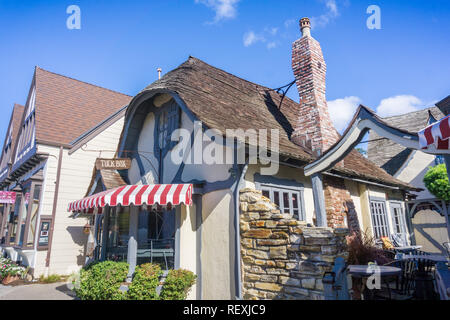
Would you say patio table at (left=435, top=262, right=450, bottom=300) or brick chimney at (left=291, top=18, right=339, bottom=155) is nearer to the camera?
patio table at (left=435, top=262, right=450, bottom=300)

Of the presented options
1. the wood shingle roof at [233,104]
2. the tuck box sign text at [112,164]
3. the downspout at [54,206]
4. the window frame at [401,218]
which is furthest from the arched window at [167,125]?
the window frame at [401,218]

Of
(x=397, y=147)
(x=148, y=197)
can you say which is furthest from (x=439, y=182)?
(x=148, y=197)

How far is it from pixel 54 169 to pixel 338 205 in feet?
33.9

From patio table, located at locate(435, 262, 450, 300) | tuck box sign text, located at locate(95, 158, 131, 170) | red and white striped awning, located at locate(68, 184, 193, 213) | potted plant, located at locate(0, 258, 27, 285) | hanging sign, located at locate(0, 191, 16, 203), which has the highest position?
tuck box sign text, located at locate(95, 158, 131, 170)

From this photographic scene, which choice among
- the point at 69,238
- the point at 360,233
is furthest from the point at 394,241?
the point at 69,238

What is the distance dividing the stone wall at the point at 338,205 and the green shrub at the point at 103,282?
514 cm

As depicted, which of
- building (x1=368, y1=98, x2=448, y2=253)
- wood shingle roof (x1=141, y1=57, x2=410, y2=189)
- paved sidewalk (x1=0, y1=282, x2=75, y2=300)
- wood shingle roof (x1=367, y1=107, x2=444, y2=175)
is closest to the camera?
wood shingle roof (x1=141, y1=57, x2=410, y2=189)

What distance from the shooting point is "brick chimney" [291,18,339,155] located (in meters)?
7.87

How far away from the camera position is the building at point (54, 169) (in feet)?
34.2

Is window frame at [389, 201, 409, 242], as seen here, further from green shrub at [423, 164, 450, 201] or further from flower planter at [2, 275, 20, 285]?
flower planter at [2, 275, 20, 285]

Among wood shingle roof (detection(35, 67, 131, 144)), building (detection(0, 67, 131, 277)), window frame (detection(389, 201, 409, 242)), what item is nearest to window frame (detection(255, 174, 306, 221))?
window frame (detection(389, 201, 409, 242))

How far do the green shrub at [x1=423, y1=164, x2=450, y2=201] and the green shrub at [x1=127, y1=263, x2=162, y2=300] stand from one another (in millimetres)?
13845

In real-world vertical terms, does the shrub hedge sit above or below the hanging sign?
below

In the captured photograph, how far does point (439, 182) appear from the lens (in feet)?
44.1
